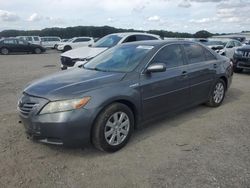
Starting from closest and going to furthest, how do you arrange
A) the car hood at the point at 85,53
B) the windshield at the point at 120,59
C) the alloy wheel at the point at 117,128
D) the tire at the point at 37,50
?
1. the alloy wheel at the point at 117,128
2. the windshield at the point at 120,59
3. the car hood at the point at 85,53
4. the tire at the point at 37,50

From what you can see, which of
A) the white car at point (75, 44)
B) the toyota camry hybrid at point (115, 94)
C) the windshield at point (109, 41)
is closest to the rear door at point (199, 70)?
the toyota camry hybrid at point (115, 94)

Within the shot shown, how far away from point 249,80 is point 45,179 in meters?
8.98

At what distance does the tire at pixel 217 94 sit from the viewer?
636cm

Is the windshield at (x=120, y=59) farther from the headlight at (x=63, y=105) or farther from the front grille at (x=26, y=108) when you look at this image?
the front grille at (x=26, y=108)

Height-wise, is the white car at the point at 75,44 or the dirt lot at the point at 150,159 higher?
the dirt lot at the point at 150,159

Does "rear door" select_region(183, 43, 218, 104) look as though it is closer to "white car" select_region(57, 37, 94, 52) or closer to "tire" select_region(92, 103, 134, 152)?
"tire" select_region(92, 103, 134, 152)

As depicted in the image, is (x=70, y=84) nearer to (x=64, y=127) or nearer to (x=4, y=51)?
(x=64, y=127)

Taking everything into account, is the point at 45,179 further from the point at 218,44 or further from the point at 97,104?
the point at 218,44

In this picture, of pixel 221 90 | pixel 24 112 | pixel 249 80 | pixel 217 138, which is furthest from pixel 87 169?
pixel 249 80

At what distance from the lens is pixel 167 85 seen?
4.93 m

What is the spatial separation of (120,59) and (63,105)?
1.65m

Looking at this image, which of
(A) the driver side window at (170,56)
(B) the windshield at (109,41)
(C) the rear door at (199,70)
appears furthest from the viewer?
(B) the windshield at (109,41)

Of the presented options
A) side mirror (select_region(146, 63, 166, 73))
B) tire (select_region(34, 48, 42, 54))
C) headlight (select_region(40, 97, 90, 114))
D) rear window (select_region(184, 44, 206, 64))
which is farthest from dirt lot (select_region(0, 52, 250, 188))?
tire (select_region(34, 48, 42, 54))

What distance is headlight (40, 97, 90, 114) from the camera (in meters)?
3.79
